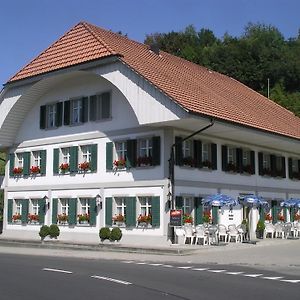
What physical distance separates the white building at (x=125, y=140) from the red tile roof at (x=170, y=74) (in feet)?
0.34

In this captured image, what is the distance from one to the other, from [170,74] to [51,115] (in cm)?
807

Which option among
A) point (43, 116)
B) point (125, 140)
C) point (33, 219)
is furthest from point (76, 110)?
point (33, 219)

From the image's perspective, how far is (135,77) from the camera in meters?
25.4

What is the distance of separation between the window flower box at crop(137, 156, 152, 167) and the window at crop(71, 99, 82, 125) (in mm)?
5191

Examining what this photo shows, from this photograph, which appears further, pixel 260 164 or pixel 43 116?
pixel 43 116

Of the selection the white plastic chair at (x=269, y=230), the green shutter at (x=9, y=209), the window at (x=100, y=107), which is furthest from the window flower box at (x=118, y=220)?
the green shutter at (x=9, y=209)

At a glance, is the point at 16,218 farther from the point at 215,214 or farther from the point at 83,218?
the point at 215,214

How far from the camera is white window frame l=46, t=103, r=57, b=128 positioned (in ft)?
106

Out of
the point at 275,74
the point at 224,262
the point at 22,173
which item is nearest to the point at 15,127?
the point at 22,173

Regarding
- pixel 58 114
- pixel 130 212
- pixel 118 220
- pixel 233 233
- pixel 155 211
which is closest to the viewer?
pixel 155 211

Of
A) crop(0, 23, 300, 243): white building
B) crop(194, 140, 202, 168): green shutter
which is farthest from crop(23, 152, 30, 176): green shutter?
crop(194, 140, 202, 168): green shutter

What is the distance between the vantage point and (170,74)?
92.0ft

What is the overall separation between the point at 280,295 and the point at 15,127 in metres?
26.1

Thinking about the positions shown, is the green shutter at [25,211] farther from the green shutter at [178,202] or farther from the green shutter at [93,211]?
the green shutter at [178,202]
